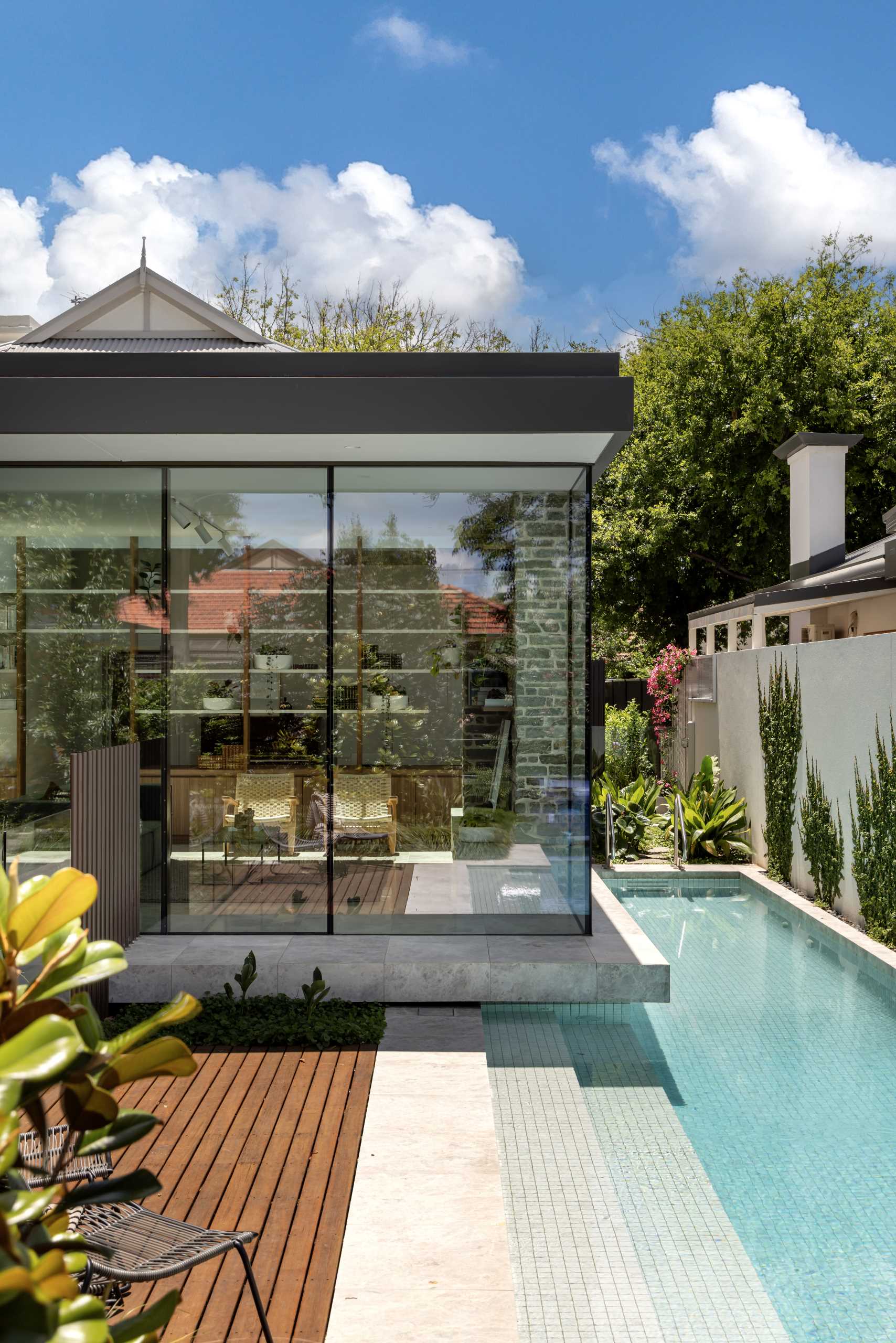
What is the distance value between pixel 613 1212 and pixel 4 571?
5688 millimetres

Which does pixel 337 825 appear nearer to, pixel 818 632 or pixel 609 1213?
pixel 609 1213

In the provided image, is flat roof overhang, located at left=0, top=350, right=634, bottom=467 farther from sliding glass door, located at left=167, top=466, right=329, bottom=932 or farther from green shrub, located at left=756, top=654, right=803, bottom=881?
green shrub, located at left=756, top=654, right=803, bottom=881

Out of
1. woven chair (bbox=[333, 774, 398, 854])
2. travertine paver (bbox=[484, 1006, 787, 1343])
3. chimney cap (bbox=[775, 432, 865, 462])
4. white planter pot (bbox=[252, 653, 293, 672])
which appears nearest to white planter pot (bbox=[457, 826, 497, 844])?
woven chair (bbox=[333, 774, 398, 854])

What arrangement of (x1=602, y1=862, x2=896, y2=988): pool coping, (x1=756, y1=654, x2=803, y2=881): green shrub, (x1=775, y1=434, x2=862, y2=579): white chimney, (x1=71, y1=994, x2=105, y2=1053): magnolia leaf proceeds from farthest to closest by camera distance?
(x1=775, y1=434, x2=862, y2=579): white chimney → (x1=756, y1=654, x2=803, y2=881): green shrub → (x1=602, y1=862, x2=896, y2=988): pool coping → (x1=71, y1=994, x2=105, y2=1053): magnolia leaf

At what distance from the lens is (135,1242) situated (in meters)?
2.86

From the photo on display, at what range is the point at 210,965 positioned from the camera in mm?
6309

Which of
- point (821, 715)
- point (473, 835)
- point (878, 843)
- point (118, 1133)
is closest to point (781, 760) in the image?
point (821, 715)

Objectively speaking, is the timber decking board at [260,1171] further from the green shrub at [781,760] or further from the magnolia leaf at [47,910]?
the green shrub at [781,760]

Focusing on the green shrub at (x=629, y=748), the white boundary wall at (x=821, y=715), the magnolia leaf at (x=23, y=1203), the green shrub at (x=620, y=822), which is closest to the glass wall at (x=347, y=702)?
the white boundary wall at (x=821, y=715)

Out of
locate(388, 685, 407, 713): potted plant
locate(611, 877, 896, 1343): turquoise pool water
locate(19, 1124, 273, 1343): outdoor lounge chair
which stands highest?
locate(388, 685, 407, 713): potted plant

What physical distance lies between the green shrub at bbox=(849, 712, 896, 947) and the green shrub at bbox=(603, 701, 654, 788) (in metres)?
7.37

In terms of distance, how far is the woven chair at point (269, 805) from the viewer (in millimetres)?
6988

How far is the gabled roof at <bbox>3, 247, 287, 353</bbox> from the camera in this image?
546 inches

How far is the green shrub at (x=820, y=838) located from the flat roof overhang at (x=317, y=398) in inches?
170
